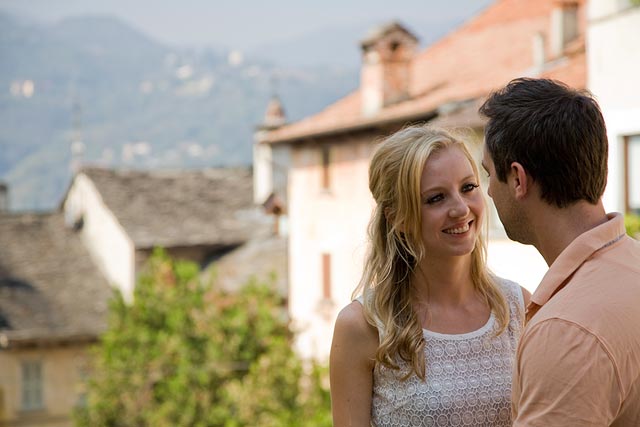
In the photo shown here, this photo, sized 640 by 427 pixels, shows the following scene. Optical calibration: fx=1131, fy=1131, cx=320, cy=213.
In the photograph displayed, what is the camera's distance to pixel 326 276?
2477 cm

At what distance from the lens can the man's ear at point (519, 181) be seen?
2354 millimetres

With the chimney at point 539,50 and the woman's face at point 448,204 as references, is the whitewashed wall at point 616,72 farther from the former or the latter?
the woman's face at point 448,204

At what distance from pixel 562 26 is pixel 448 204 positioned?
16065 mm

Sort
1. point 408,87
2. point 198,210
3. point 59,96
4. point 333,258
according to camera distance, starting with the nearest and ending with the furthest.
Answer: point 408,87, point 333,258, point 198,210, point 59,96

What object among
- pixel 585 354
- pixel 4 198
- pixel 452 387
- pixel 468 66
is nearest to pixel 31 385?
pixel 4 198

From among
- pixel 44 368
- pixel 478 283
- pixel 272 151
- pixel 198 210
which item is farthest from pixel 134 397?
pixel 478 283

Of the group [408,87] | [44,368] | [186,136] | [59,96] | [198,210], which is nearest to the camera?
[408,87]

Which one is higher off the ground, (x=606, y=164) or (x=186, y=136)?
(x=186, y=136)

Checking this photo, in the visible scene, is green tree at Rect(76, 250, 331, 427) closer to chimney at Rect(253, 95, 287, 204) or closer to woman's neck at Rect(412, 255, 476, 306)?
chimney at Rect(253, 95, 287, 204)

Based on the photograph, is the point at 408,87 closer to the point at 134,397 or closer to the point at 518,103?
the point at 134,397

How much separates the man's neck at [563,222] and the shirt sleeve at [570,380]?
0.85ft

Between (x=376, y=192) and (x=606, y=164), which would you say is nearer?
(x=606, y=164)

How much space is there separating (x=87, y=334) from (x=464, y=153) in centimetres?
2897

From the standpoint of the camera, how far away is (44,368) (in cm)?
3080
